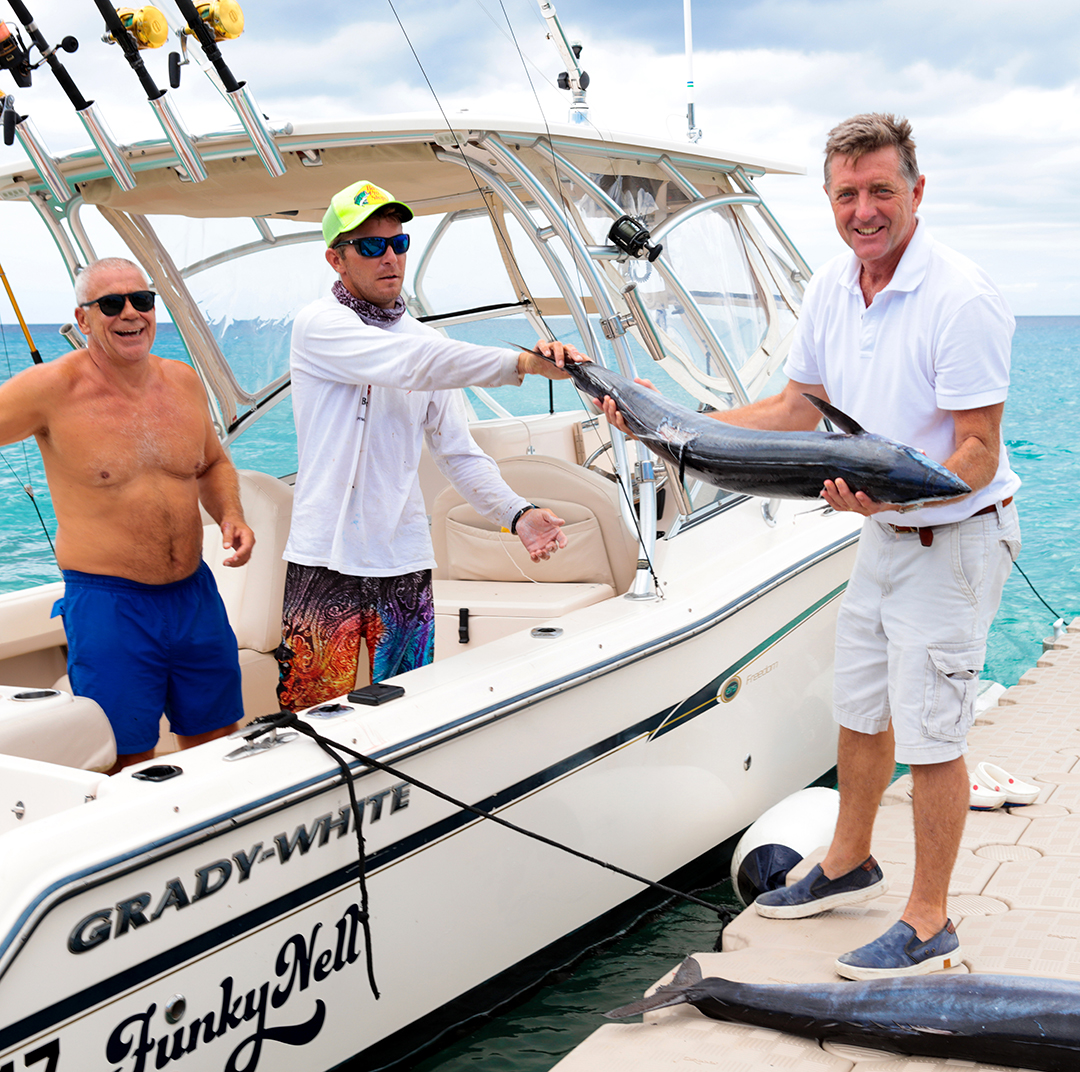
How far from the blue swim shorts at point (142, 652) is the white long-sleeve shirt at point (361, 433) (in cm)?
39

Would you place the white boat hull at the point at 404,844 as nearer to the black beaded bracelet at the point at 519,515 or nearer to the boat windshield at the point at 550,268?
the black beaded bracelet at the point at 519,515

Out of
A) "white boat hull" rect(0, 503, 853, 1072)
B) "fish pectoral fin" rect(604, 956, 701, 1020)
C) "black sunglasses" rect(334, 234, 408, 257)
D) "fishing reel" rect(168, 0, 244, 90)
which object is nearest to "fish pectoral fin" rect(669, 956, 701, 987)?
"fish pectoral fin" rect(604, 956, 701, 1020)

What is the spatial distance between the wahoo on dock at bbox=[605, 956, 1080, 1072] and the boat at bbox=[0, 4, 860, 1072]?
0.48 m

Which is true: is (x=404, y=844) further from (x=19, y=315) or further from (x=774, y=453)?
(x=19, y=315)

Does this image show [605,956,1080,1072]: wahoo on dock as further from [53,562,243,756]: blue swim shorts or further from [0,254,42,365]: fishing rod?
[0,254,42,365]: fishing rod

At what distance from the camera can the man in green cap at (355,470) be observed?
2844mm

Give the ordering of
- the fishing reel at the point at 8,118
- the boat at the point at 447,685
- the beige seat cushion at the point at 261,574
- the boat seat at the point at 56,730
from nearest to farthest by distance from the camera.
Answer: the boat at the point at 447,685, the boat seat at the point at 56,730, the fishing reel at the point at 8,118, the beige seat cushion at the point at 261,574

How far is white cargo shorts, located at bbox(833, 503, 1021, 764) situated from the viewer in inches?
100.0

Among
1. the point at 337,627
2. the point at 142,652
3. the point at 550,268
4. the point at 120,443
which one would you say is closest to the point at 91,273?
the point at 120,443

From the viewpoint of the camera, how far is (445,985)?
9.12 ft

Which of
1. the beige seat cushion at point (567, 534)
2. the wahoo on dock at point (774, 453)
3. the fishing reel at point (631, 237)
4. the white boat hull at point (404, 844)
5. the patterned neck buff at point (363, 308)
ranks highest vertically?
the fishing reel at point (631, 237)

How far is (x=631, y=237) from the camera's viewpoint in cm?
354

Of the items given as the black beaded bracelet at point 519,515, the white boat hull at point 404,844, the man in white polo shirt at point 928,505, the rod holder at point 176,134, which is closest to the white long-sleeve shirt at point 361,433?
the black beaded bracelet at point 519,515

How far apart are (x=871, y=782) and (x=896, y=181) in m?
1.50
